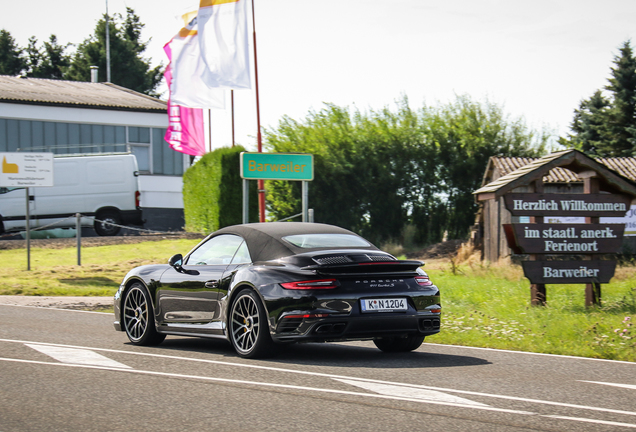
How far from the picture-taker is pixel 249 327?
815 cm

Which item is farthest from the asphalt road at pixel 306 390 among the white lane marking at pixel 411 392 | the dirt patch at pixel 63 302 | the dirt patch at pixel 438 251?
A: the dirt patch at pixel 438 251

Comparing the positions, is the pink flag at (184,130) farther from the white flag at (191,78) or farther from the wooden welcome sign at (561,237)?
the wooden welcome sign at (561,237)

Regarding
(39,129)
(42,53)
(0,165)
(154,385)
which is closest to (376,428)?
(154,385)

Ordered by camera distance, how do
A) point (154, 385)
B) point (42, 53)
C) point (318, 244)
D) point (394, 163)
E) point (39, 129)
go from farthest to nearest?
point (42, 53) → point (39, 129) → point (394, 163) → point (318, 244) → point (154, 385)

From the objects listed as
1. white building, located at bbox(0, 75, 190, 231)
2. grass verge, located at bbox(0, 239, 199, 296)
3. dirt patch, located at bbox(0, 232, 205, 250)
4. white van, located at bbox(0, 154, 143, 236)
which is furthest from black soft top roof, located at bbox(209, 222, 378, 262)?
white building, located at bbox(0, 75, 190, 231)

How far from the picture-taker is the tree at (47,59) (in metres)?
74.7

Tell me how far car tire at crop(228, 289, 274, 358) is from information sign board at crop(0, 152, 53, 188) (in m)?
14.8

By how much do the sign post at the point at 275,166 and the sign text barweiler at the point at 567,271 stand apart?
677 centimetres

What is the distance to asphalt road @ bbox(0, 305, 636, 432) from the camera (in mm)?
5434

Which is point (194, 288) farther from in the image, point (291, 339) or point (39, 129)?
point (39, 129)

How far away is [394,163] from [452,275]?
41.9 feet

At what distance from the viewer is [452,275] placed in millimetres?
20344

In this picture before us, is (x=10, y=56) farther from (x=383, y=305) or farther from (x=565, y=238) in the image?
(x=383, y=305)

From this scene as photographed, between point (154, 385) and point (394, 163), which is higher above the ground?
point (394, 163)
